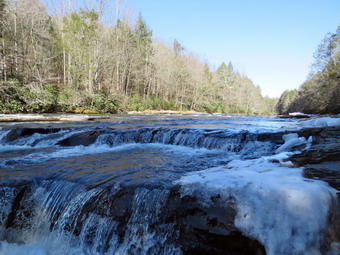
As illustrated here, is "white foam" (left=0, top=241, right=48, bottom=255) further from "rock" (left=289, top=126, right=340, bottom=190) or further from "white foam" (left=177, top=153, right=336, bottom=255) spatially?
"rock" (left=289, top=126, right=340, bottom=190)

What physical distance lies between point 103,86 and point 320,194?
27.5m

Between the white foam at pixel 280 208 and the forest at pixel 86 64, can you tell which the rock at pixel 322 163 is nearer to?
the white foam at pixel 280 208

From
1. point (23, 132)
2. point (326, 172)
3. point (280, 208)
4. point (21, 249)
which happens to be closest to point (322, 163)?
point (326, 172)

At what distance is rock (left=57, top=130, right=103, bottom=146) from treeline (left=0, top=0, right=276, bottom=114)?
28.6 ft

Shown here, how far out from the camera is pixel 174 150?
6.12 metres

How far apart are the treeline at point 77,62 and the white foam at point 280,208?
1441 cm

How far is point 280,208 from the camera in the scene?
2.06 meters

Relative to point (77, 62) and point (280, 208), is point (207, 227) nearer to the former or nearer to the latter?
point (280, 208)

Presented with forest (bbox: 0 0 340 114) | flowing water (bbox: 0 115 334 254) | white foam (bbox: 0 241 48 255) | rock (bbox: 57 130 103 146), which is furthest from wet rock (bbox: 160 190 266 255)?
forest (bbox: 0 0 340 114)

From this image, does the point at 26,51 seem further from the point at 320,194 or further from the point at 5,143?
the point at 320,194

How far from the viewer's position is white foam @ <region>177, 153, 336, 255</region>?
1.89m

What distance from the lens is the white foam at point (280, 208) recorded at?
1.89 m

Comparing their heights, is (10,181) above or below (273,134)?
below

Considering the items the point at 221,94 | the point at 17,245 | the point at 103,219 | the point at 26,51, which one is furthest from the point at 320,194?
the point at 221,94
